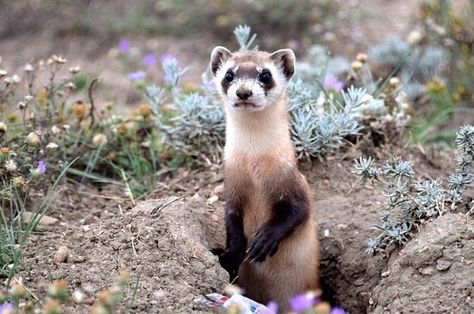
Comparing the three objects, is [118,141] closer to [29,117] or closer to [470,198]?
[29,117]

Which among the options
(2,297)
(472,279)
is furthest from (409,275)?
(2,297)

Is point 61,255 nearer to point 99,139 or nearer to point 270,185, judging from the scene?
point 270,185

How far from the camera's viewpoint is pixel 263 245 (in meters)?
4.56

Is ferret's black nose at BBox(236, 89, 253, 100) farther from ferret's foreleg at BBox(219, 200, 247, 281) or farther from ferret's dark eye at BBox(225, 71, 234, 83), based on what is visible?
ferret's foreleg at BBox(219, 200, 247, 281)

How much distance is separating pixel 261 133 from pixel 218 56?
0.56m

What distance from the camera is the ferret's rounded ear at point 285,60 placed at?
4871 millimetres

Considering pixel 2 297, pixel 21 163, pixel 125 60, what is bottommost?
pixel 125 60

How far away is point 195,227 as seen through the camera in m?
4.66

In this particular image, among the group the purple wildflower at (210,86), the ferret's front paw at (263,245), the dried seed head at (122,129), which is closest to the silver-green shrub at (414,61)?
the purple wildflower at (210,86)

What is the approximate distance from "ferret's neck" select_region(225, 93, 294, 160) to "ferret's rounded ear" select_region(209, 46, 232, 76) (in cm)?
33

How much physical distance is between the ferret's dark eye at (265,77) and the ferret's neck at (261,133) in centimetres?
14

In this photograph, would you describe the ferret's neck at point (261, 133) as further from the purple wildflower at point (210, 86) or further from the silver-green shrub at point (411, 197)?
the purple wildflower at point (210, 86)

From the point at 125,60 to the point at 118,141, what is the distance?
3288 millimetres

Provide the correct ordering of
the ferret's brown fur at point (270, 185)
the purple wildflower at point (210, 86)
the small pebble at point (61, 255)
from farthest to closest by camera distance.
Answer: the purple wildflower at point (210, 86)
the ferret's brown fur at point (270, 185)
the small pebble at point (61, 255)
